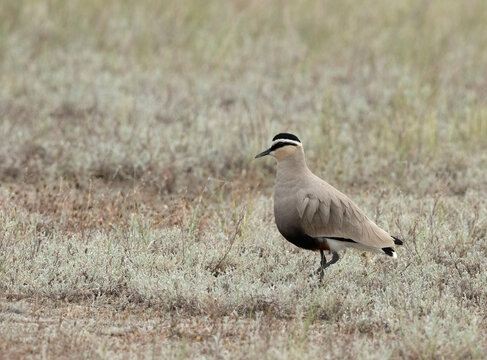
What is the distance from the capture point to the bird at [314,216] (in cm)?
642

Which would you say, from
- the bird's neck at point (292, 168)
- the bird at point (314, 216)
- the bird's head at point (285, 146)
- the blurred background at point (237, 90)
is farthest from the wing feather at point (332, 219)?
the blurred background at point (237, 90)

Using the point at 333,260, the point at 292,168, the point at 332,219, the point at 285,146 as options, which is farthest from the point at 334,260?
the point at 285,146

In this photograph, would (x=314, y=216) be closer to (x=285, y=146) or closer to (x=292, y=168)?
(x=292, y=168)

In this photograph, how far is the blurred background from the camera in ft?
32.6

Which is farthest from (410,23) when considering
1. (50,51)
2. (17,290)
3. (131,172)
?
(17,290)

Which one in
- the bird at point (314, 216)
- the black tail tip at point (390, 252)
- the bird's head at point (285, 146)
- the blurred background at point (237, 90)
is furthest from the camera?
the blurred background at point (237, 90)

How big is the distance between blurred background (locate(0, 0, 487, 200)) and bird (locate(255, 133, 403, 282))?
202 centimetres

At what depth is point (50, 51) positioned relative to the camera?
1392cm

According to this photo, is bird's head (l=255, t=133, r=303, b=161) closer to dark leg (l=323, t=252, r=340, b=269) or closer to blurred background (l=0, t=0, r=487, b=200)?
dark leg (l=323, t=252, r=340, b=269)

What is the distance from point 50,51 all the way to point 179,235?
24.2 feet

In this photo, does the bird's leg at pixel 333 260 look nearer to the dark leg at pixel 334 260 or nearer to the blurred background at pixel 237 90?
the dark leg at pixel 334 260

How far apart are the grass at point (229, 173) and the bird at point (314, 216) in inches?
11.9

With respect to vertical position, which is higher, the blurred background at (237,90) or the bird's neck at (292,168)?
the bird's neck at (292,168)

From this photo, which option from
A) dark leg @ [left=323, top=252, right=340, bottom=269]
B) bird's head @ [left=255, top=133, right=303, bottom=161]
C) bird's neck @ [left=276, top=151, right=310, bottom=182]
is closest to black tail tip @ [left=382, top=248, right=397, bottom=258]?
dark leg @ [left=323, top=252, right=340, bottom=269]
